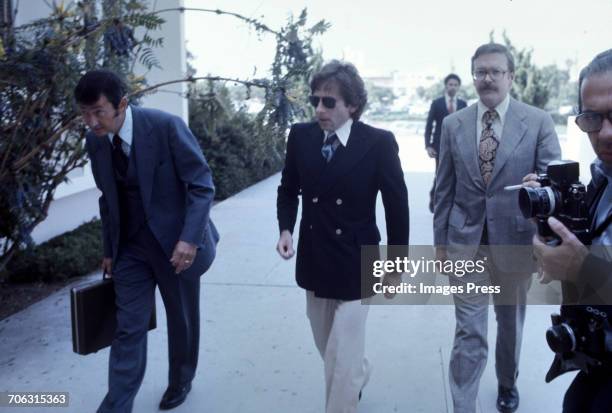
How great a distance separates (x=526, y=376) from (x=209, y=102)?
2939mm

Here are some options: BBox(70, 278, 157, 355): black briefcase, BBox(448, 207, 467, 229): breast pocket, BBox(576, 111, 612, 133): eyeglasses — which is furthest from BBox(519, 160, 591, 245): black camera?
BBox(70, 278, 157, 355): black briefcase

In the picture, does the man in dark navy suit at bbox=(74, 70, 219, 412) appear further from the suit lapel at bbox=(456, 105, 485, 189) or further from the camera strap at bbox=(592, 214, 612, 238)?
the camera strap at bbox=(592, 214, 612, 238)

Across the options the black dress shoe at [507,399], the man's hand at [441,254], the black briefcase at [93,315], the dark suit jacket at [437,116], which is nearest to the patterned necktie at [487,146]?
the man's hand at [441,254]

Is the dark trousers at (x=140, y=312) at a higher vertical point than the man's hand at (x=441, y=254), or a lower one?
lower

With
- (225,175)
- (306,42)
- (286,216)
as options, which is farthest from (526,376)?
(225,175)

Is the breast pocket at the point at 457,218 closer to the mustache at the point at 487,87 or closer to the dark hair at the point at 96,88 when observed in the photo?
the mustache at the point at 487,87

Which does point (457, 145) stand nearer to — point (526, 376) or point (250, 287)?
point (526, 376)

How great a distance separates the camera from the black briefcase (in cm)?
352

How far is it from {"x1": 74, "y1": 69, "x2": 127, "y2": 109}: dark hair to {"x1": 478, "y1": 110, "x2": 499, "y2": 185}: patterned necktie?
1971mm

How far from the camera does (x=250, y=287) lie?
6.69m

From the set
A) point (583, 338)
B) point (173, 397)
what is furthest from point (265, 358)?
point (583, 338)

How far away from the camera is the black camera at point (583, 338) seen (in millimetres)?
2008

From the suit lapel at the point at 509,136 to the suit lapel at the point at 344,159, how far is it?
0.71m

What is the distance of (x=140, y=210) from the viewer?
365cm
